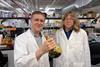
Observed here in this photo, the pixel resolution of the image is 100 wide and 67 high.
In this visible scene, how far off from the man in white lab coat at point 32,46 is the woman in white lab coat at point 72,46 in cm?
52

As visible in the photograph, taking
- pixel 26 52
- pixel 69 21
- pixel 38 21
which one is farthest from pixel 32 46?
pixel 69 21

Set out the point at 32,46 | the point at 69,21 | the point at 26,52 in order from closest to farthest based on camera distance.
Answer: the point at 26,52
the point at 32,46
the point at 69,21

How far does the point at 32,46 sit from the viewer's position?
1.96m

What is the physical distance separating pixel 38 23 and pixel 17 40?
0.23 m

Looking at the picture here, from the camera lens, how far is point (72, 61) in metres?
2.58

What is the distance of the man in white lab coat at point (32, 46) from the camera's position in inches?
67.9

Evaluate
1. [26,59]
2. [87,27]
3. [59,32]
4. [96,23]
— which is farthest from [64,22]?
[96,23]

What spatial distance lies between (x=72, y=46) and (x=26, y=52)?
2.81 feet

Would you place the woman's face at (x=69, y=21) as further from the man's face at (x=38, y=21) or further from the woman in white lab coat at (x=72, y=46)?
the man's face at (x=38, y=21)

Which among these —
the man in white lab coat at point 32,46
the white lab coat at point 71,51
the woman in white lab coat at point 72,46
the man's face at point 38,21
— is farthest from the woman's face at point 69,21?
the man's face at point 38,21

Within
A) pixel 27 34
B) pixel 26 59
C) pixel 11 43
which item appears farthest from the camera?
pixel 11 43

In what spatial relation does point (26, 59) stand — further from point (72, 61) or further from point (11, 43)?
point (11, 43)

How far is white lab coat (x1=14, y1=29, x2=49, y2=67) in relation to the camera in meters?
1.75

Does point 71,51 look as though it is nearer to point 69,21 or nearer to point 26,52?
point 69,21
